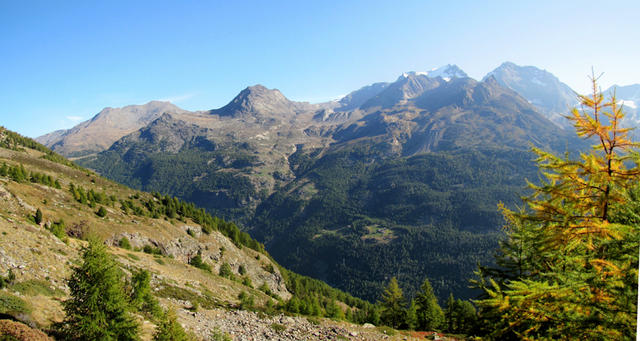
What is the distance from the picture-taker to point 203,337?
977 inches

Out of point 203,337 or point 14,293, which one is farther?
point 203,337

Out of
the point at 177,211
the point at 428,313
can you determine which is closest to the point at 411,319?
the point at 428,313

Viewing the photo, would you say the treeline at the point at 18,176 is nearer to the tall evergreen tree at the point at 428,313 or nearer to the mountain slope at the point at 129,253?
the mountain slope at the point at 129,253

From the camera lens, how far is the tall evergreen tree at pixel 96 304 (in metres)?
15.5

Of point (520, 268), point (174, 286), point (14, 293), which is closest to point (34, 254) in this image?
point (14, 293)

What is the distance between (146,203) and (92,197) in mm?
21880

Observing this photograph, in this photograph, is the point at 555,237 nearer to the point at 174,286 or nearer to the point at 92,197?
the point at 174,286

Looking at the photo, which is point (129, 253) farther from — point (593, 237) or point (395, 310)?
point (593, 237)

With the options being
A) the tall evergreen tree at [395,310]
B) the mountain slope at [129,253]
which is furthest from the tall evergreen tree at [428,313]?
the mountain slope at [129,253]

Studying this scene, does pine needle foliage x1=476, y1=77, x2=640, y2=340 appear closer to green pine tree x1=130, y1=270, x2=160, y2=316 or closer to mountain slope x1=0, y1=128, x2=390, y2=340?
mountain slope x1=0, y1=128, x2=390, y2=340

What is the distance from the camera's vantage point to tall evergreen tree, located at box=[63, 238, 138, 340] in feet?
50.9

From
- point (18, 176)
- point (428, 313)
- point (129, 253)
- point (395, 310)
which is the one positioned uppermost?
point (18, 176)

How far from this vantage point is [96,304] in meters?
15.9

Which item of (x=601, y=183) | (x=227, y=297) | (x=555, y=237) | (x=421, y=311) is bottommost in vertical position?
(x=421, y=311)
